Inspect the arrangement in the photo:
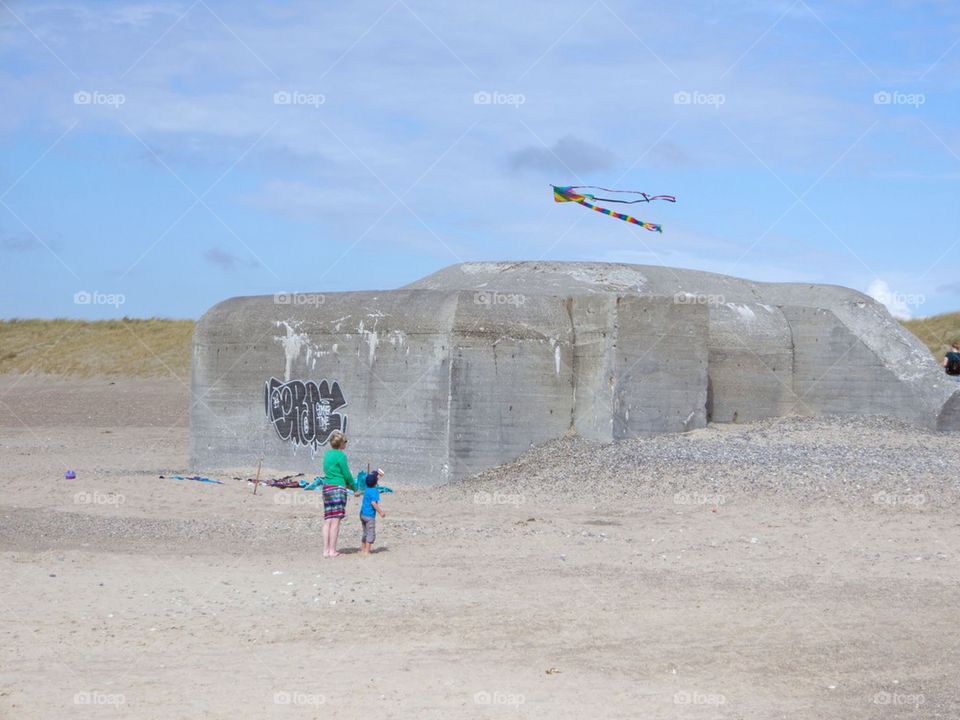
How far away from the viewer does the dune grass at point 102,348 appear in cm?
4038

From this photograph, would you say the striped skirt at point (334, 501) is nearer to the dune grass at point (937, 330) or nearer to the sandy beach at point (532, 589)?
the sandy beach at point (532, 589)

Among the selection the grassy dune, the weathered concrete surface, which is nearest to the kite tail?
the weathered concrete surface

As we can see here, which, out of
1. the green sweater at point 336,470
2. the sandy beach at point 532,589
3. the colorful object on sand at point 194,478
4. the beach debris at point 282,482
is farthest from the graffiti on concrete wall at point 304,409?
the green sweater at point 336,470

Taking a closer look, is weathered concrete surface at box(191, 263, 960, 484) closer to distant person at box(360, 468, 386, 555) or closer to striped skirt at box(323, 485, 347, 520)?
distant person at box(360, 468, 386, 555)

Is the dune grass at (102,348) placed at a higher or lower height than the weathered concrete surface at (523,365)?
higher

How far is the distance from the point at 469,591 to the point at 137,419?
22.4 meters

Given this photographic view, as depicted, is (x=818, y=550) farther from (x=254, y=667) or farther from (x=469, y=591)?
(x=254, y=667)

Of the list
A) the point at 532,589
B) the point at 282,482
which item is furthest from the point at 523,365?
the point at 532,589

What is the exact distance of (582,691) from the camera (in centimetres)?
685

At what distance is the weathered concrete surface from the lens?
14836 millimetres

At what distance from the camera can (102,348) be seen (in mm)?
43188

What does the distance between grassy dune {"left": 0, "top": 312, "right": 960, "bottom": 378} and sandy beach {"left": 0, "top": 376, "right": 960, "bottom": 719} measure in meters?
21.6

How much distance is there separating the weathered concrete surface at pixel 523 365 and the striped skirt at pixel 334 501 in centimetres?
413

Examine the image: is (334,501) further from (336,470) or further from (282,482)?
(282,482)
